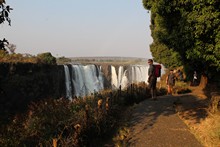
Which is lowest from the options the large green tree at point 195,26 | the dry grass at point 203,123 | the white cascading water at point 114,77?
the white cascading water at point 114,77

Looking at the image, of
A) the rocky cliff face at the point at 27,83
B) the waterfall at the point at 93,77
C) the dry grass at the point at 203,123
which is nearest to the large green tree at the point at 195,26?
the dry grass at the point at 203,123

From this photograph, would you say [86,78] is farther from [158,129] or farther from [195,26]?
[158,129]

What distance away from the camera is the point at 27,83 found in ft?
97.3

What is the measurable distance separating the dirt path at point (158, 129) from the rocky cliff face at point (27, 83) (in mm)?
14875

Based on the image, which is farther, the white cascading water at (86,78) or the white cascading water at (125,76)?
the white cascading water at (125,76)

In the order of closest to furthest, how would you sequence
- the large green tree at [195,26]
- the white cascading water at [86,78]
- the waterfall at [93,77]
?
the large green tree at [195,26], the waterfall at [93,77], the white cascading water at [86,78]

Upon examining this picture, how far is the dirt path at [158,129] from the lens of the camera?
7.84 m

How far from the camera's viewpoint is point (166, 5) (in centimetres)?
1200

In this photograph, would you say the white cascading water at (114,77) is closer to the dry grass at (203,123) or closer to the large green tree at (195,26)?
the large green tree at (195,26)

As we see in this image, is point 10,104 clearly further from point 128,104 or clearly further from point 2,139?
point 2,139

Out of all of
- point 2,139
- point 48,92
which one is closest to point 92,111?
point 2,139

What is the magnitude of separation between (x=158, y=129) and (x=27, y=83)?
75.4ft

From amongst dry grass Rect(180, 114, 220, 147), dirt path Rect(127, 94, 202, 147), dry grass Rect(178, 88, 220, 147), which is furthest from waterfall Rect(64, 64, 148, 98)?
dry grass Rect(180, 114, 220, 147)

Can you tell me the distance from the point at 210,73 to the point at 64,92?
80.4 feet
